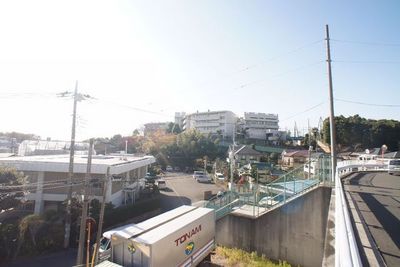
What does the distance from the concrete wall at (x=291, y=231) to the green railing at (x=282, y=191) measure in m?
0.57

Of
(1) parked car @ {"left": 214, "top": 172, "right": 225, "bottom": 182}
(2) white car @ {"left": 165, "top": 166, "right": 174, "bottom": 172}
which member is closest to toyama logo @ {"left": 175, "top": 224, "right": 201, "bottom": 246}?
(1) parked car @ {"left": 214, "top": 172, "right": 225, "bottom": 182}

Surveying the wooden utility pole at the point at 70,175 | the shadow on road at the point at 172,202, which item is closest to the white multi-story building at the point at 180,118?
the shadow on road at the point at 172,202

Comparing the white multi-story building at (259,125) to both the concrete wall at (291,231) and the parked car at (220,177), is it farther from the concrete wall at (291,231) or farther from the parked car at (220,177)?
the concrete wall at (291,231)

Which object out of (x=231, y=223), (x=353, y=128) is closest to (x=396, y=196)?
(x=231, y=223)

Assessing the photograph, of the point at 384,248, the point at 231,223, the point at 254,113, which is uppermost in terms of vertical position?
the point at 254,113

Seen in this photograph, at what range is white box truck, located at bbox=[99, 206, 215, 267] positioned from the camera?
8484 mm

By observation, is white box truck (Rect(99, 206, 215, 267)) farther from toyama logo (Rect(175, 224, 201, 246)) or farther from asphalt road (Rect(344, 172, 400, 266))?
asphalt road (Rect(344, 172, 400, 266))

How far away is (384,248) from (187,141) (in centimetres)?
5283

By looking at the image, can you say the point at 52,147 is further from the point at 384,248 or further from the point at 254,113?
the point at 254,113

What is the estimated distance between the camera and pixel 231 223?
14.9 m

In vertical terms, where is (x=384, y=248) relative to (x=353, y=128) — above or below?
below

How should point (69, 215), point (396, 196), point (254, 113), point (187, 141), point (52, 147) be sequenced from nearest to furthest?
point (396, 196)
point (69, 215)
point (52, 147)
point (187, 141)
point (254, 113)

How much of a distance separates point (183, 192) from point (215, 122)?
54631 mm

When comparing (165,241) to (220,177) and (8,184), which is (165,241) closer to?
(8,184)
